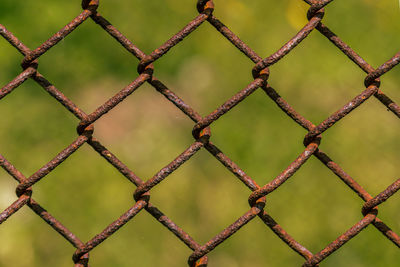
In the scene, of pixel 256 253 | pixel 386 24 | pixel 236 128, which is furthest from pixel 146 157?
pixel 386 24

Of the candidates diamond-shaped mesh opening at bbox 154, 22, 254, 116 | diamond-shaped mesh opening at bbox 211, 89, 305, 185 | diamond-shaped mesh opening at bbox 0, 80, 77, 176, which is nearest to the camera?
diamond-shaped mesh opening at bbox 0, 80, 77, 176

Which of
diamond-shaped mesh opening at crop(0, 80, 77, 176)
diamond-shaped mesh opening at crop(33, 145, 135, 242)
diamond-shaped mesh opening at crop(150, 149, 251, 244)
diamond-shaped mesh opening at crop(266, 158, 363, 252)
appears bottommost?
diamond-shaped mesh opening at crop(266, 158, 363, 252)

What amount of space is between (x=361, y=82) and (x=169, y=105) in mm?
972

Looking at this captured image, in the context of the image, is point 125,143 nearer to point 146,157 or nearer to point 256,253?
point 146,157

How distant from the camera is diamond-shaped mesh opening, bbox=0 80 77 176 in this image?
10.2 feet

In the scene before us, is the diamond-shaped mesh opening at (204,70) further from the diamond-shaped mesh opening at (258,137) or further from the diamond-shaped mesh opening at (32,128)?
the diamond-shaped mesh opening at (32,128)

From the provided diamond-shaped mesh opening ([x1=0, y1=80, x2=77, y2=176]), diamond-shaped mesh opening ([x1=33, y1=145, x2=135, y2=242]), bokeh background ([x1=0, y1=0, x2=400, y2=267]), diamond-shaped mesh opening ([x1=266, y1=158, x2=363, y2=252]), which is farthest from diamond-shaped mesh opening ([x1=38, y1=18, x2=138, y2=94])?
diamond-shaped mesh opening ([x1=266, y1=158, x2=363, y2=252])

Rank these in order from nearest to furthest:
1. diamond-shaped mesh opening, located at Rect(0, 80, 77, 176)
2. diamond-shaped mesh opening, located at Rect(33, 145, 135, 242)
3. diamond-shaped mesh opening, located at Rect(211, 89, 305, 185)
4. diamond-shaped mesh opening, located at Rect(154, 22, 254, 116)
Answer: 1. diamond-shaped mesh opening, located at Rect(33, 145, 135, 242)
2. diamond-shaped mesh opening, located at Rect(0, 80, 77, 176)
3. diamond-shaped mesh opening, located at Rect(211, 89, 305, 185)
4. diamond-shaped mesh opening, located at Rect(154, 22, 254, 116)

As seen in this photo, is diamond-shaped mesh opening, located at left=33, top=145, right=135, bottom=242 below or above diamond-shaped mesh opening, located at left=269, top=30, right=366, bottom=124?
Result: above

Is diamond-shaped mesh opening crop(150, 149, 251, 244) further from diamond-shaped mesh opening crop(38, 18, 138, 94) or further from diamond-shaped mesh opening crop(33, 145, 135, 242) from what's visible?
diamond-shaped mesh opening crop(38, 18, 138, 94)

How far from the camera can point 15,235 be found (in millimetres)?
2977

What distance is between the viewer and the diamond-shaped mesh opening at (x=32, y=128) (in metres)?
3.12

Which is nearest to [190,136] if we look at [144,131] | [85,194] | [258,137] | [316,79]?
[144,131]

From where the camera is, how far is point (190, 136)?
10.8 ft
